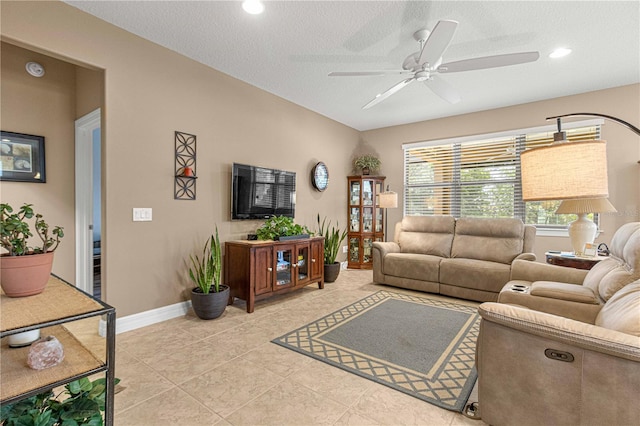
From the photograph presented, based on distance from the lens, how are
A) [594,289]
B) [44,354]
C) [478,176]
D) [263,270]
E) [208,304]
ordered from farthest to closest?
[478,176]
[263,270]
[208,304]
[594,289]
[44,354]

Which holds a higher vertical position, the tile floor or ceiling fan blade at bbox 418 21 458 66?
ceiling fan blade at bbox 418 21 458 66

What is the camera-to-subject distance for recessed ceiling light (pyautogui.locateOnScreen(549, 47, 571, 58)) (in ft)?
9.70

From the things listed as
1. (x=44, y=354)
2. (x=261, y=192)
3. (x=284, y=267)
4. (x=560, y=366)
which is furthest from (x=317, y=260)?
(x=44, y=354)

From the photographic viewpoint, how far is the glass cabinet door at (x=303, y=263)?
3.89 m

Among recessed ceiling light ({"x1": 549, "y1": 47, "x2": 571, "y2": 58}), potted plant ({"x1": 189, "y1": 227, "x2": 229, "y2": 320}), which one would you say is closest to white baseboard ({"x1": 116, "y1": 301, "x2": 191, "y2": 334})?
potted plant ({"x1": 189, "y1": 227, "x2": 229, "y2": 320})

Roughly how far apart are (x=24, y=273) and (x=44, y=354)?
11.2 inches

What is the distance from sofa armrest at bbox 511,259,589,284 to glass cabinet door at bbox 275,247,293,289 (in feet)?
7.83

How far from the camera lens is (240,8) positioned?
2.38 metres

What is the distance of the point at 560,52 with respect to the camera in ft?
9.89

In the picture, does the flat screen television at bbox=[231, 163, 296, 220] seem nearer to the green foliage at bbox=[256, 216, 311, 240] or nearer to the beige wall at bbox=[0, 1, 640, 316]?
the beige wall at bbox=[0, 1, 640, 316]

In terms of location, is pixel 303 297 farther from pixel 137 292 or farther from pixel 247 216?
pixel 137 292

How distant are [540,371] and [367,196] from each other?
14.6 feet

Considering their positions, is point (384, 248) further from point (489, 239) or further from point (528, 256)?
point (528, 256)

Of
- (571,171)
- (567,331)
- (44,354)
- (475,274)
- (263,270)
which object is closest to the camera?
(44,354)
